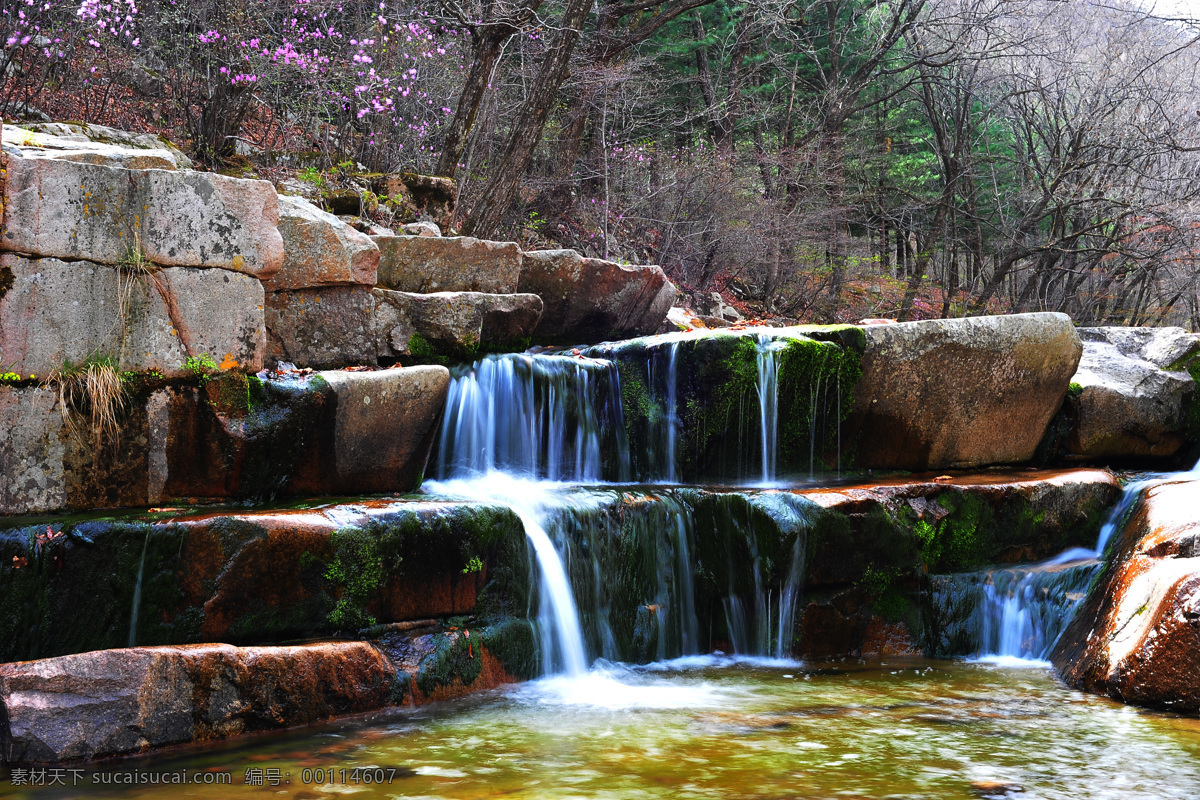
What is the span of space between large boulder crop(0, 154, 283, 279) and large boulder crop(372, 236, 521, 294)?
2.41 m

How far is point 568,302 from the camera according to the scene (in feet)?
31.0

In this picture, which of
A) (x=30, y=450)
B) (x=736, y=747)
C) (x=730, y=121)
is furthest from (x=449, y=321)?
(x=730, y=121)

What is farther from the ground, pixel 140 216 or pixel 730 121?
pixel 730 121

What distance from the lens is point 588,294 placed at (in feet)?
31.2

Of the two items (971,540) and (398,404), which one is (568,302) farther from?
(971,540)

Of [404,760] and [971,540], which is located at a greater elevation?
[971,540]

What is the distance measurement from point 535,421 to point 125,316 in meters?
3.23

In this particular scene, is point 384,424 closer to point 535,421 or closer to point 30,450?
point 535,421

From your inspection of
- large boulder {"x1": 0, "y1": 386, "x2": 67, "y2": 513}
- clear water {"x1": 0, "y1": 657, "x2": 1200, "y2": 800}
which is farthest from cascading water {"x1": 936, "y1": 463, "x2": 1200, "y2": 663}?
large boulder {"x1": 0, "y1": 386, "x2": 67, "y2": 513}

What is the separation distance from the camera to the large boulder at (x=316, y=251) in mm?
6488

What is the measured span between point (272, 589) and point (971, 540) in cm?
506

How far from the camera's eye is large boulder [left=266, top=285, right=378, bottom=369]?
663 cm

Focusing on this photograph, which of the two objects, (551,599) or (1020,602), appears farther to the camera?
(1020,602)

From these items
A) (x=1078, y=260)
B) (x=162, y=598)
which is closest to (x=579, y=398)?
(x=162, y=598)
